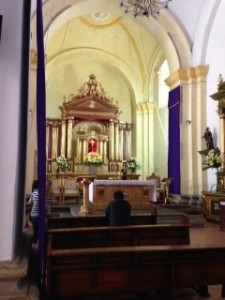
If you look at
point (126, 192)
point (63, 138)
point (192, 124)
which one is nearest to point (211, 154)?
point (192, 124)

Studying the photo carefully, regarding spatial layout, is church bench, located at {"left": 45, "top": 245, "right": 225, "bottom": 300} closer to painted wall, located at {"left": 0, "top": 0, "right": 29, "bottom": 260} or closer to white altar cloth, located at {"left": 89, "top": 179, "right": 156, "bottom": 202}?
painted wall, located at {"left": 0, "top": 0, "right": 29, "bottom": 260}

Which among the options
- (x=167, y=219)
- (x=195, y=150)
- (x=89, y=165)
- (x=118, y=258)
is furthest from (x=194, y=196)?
(x=118, y=258)

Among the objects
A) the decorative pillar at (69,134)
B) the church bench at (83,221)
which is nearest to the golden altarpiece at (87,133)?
the decorative pillar at (69,134)

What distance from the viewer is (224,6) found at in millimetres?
9227

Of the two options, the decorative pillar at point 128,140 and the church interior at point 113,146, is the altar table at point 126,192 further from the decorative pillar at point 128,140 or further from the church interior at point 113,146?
the decorative pillar at point 128,140

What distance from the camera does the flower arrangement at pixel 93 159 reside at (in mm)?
13833

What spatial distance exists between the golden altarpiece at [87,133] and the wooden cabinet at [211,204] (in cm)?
580

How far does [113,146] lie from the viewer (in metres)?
14.7

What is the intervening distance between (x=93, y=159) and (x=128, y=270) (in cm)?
1117

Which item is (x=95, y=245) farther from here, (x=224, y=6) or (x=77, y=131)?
(x=77, y=131)

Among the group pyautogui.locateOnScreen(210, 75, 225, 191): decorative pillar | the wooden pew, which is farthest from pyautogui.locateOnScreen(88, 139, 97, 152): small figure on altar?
the wooden pew

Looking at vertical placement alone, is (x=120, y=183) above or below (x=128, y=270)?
above

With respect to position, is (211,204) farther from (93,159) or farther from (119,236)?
(93,159)

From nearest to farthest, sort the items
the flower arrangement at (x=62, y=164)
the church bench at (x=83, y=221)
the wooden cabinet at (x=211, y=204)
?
1. the church bench at (x=83, y=221)
2. the wooden cabinet at (x=211, y=204)
3. the flower arrangement at (x=62, y=164)
